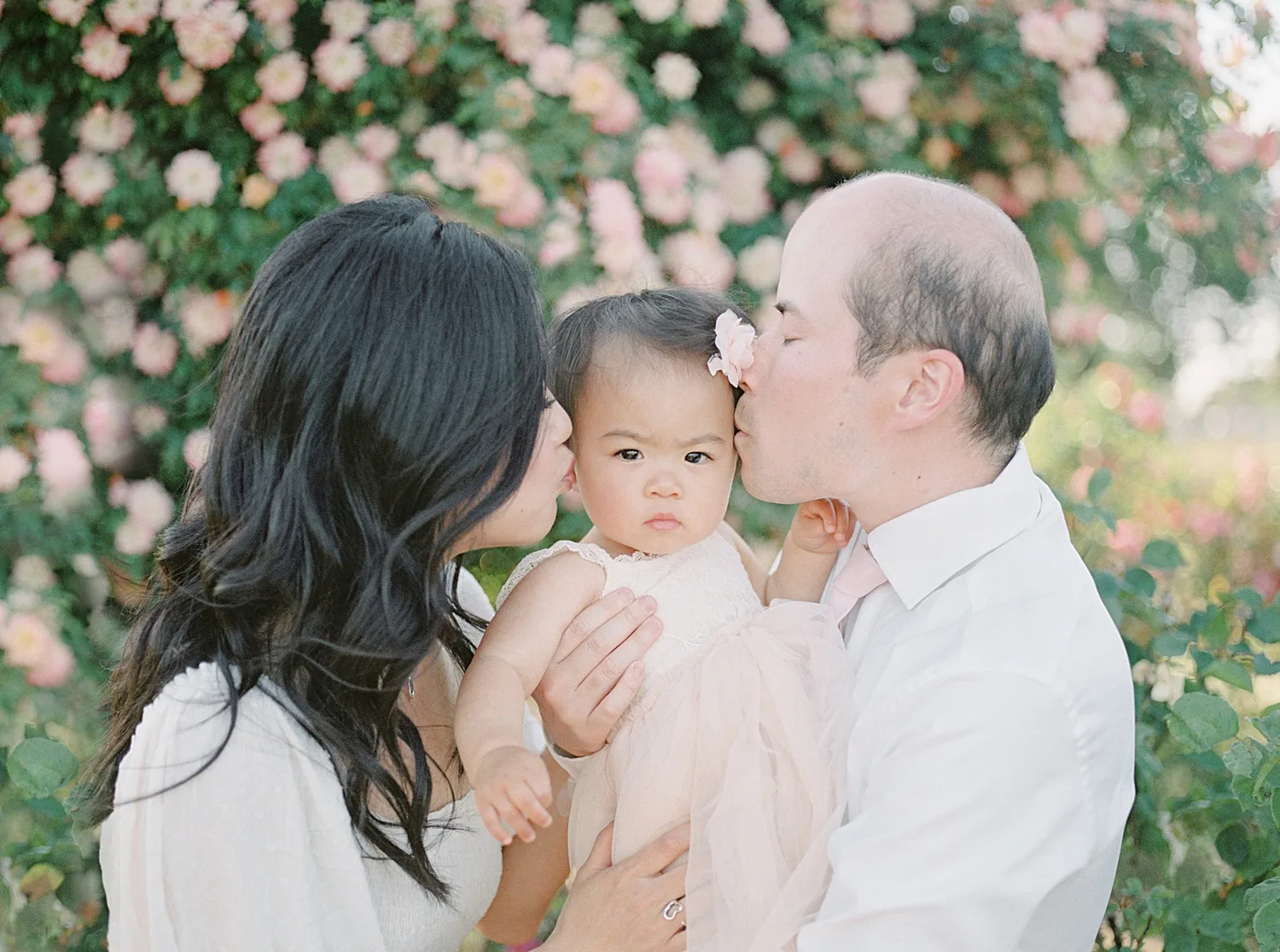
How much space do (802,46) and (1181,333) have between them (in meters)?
2.32

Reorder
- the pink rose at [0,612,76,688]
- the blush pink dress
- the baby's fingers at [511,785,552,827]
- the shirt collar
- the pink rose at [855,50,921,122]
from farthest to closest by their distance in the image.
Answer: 1. the pink rose at [855,50,921,122]
2. the pink rose at [0,612,76,688]
3. the shirt collar
4. the blush pink dress
5. the baby's fingers at [511,785,552,827]

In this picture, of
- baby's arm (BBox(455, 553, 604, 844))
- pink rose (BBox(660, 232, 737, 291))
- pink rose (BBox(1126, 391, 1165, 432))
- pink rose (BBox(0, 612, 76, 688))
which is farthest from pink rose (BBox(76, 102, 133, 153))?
pink rose (BBox(1126, 391, 1165, 432))

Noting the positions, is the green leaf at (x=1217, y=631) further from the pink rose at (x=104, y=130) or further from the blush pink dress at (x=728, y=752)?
the pink rose at (x=104, y=130)

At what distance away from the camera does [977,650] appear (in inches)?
71.8

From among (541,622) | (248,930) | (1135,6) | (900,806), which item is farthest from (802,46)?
(248,930)

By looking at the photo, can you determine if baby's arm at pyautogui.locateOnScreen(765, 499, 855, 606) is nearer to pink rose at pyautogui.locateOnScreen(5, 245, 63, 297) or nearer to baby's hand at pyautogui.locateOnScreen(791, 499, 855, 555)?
baby's hand at pyautogui.locateOnScreen(791, 499, 855, 555)

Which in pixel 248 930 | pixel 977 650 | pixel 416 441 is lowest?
pixel 248 930

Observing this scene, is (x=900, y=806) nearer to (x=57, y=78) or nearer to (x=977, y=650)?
(x=977, y=650)

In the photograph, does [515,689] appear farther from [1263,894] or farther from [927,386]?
[1263,894]

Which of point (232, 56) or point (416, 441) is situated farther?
point (232, 56)

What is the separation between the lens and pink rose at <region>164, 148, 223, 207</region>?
331 cm

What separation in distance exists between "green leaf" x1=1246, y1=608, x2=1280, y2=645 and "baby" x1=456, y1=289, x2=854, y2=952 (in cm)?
86

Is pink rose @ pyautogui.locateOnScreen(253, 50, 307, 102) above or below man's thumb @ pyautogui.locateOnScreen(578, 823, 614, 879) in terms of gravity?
above

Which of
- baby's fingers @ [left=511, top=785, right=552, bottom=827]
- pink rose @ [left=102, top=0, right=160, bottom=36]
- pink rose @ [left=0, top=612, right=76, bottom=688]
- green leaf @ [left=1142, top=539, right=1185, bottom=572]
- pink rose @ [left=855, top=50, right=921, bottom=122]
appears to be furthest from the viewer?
pink rose @ [left=855, top=50, right=921, bottom=122]
